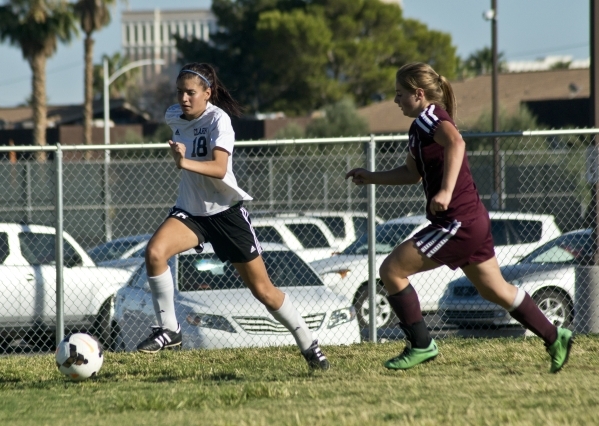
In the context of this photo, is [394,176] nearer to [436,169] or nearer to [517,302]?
[436,169]

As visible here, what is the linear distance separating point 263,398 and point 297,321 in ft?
3.29

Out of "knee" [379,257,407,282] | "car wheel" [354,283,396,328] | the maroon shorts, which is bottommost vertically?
A: "car wheel" [354,283,396,328]

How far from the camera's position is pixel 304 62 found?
5122 centimetres

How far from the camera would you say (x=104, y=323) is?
10727 millimetres

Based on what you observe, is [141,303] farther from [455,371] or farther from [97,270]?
[455,371]

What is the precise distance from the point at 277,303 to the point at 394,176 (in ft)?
3.77

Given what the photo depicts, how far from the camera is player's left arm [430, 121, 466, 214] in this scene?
5277 mm

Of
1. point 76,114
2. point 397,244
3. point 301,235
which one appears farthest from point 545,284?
point 76,114

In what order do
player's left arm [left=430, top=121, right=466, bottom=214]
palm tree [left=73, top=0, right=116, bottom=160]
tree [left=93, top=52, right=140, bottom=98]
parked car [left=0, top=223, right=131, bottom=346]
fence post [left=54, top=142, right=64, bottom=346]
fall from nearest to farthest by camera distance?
player's left arm [left=430, top=121, right=466, bottom=214] < fence post [left=54, top=142, right=64, bottom=346] < parked car [left=0, top=223, right=131, bottom=346] < palm tree [left=73, top=0, right=116, bottom=160] < tree [left=93, top=52, right=140, bottom=98]

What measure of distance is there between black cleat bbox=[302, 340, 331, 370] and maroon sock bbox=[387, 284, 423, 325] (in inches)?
33.0

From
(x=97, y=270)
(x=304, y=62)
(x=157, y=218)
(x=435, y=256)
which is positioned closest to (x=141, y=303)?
(x=97, y=270)

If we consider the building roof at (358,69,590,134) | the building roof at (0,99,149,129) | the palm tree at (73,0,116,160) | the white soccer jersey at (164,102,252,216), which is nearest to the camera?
the white soccer jersey at (164,102,252,216)

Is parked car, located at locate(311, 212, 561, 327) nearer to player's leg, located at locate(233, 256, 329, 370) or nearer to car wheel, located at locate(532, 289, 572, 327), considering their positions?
car wheel, located at locate(532, 289, 572, 327)

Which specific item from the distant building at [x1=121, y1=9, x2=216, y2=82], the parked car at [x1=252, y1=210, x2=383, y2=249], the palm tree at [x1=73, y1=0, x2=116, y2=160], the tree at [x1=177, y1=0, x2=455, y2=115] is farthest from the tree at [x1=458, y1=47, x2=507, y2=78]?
the distant building at [x1=121, y1=9, x2=216, y2=82]
